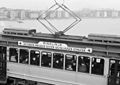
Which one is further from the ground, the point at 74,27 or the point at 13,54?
the point at 74,27

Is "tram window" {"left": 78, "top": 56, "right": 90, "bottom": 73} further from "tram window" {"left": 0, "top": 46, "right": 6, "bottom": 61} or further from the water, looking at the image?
the water

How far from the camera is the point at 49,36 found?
32.6ft

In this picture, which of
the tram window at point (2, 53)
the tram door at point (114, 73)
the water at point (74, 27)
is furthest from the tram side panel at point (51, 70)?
the water at point (74, 27)

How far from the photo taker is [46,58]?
9500mm

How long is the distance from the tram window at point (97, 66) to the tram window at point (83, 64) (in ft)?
0.73

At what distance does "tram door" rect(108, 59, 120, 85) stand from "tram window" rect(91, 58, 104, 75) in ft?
1.05

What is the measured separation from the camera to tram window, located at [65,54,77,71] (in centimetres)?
895

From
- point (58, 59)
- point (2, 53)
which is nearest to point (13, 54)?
point (2, 53)

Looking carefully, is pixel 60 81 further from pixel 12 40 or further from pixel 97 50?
pixel 12 40

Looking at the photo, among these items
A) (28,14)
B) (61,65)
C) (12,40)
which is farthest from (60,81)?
(28,14)

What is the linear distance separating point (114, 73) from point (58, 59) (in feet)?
7.25

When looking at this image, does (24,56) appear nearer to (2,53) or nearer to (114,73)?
(2,53)

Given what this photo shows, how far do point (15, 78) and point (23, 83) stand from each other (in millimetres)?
463

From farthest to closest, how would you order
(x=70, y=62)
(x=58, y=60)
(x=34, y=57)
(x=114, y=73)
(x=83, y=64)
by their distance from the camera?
1. (x=34, y=57)
2. (x=58, y=60)
3. (x=70, y=62)
4. (x=83, y=64)
5. (x=114, y=73)
